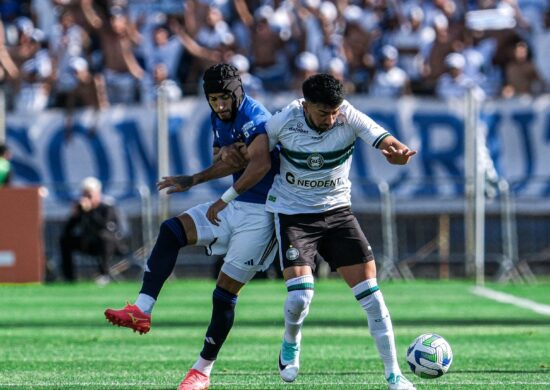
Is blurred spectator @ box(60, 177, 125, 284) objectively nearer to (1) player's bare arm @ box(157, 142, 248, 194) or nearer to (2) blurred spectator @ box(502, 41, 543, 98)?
(2) blurred spectator @ box(502, 41, 543, 98)

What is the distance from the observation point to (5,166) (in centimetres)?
2184

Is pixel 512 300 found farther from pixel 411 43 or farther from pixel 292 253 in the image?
pixel 292 253

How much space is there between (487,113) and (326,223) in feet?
44.6

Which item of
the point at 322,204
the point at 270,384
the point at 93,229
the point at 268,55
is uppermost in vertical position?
the point at 322,204

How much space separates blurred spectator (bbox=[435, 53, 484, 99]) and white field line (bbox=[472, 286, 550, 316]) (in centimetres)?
366

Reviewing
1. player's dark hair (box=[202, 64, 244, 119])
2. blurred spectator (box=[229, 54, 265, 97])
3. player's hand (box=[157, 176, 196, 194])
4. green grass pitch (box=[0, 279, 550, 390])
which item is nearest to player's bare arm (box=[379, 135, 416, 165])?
player's dark hair (box=[202, 64, 244, 119])

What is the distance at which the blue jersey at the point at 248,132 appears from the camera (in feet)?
29.3

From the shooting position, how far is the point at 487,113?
2189 centimetres

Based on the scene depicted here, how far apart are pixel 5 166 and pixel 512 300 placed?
29.6 ft

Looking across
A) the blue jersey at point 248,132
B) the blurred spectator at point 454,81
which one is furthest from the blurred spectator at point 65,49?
the blue jersey at point 248,132

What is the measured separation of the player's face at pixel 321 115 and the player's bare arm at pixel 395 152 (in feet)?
1.21

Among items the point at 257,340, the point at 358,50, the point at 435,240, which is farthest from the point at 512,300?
the point at 358,50

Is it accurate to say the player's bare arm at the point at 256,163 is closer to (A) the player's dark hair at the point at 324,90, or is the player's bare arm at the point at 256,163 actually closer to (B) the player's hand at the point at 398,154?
(A) the player's dark hair at the point at 324,90

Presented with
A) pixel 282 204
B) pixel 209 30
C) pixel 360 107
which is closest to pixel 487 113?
pixel 360 107
